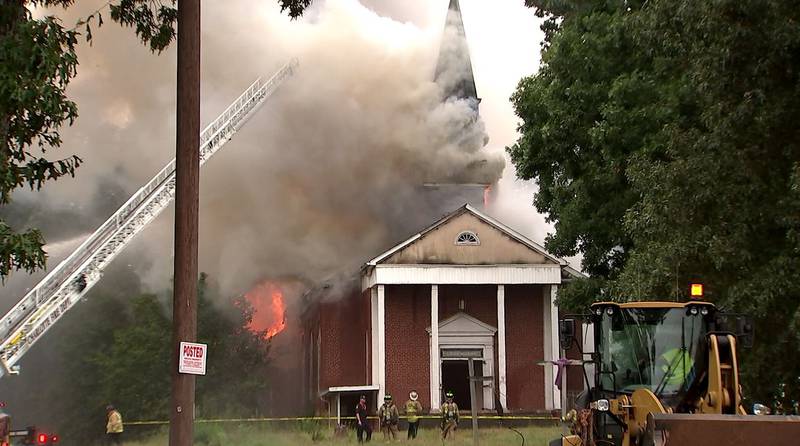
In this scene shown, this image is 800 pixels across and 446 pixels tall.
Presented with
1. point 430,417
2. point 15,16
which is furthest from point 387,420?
point 15,16

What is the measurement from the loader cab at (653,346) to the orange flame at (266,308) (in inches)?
947

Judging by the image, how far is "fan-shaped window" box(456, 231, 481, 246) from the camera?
36438 millimetres

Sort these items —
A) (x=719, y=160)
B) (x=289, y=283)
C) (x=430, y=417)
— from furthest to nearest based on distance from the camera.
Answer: (x=289, y=283) → (x=430, y=417) → (x=719, y=160)

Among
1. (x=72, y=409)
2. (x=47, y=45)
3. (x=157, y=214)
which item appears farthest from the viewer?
(x=72, y=409)

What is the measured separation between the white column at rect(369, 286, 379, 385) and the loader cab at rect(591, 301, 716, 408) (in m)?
24.3

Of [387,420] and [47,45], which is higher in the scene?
[47,45]

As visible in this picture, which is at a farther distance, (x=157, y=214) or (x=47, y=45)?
(x=157, y=214)

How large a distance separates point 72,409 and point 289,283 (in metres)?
8.43

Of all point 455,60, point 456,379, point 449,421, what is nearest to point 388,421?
point 449,421

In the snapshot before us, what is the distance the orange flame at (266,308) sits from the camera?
35.4 metres

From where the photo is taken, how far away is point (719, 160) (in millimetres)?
17078

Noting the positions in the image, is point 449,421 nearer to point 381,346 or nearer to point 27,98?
point 381,346

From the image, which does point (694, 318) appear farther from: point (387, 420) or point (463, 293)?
point (463, 293)

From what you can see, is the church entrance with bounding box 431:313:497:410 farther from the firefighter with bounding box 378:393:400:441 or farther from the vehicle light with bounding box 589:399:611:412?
the vehicle light with bounding box 589:399:611:412
